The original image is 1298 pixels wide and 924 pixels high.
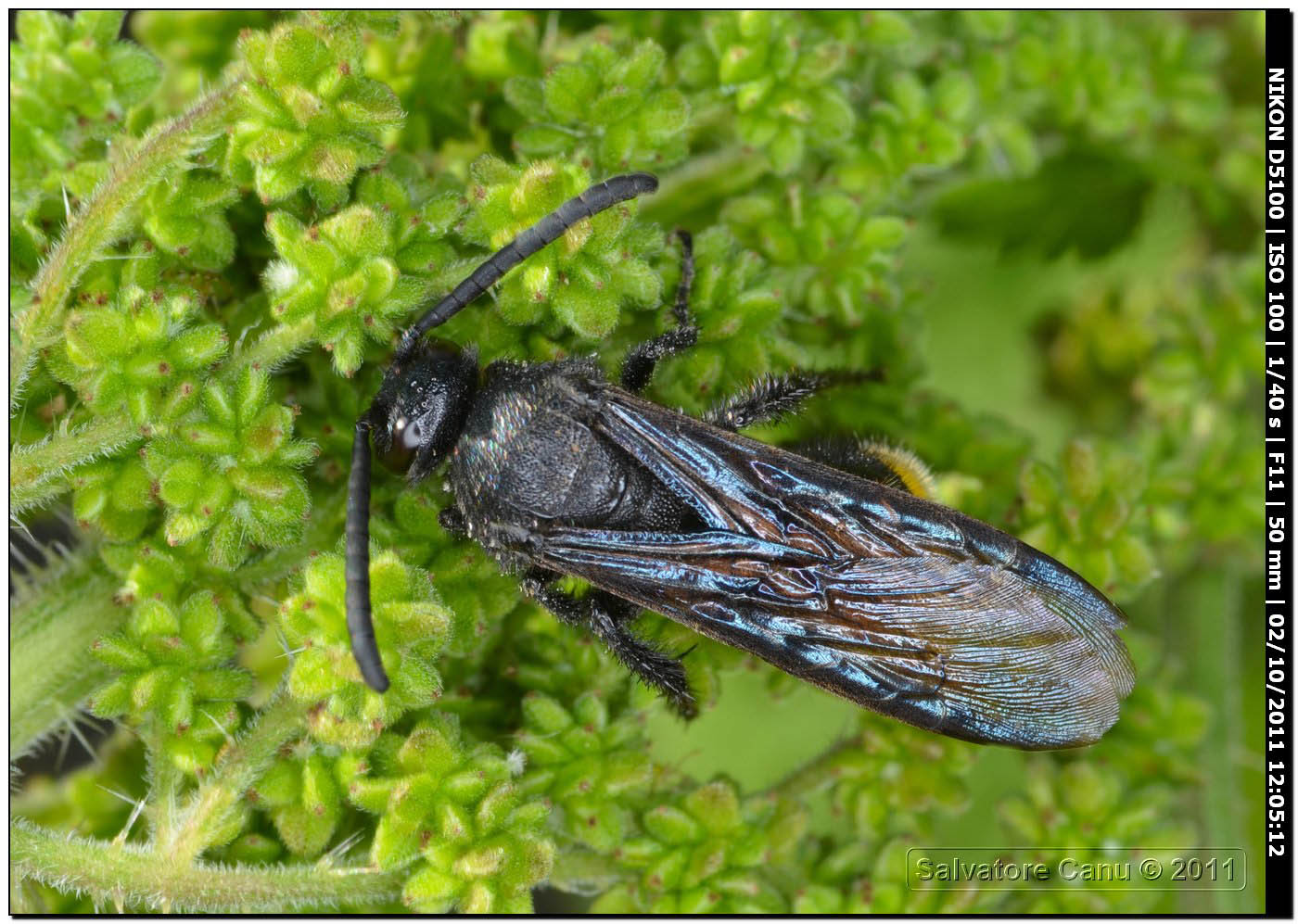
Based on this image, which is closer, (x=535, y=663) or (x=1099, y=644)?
(x=1099, y=644)

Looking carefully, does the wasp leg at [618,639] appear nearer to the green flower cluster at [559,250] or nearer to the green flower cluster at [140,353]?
the green flower cluster at [559,250]

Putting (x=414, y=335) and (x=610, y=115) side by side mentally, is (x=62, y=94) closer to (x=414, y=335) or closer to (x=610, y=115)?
(x=414, y=335)

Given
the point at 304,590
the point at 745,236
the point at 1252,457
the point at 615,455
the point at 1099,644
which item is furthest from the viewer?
the point at 1252,457

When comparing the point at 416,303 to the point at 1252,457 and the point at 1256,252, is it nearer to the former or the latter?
the point at 1252,457

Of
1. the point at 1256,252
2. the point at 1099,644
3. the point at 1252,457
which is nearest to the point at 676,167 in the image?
the point at 1099,644

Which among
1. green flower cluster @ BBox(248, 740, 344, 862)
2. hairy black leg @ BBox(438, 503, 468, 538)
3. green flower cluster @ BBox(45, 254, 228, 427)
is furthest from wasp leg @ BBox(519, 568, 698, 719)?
green flower cluster @ BBox(45, 254, 228, 427)

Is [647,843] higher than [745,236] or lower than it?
lower

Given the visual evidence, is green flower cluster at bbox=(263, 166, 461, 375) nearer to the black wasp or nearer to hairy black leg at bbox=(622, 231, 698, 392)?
the black wasp
